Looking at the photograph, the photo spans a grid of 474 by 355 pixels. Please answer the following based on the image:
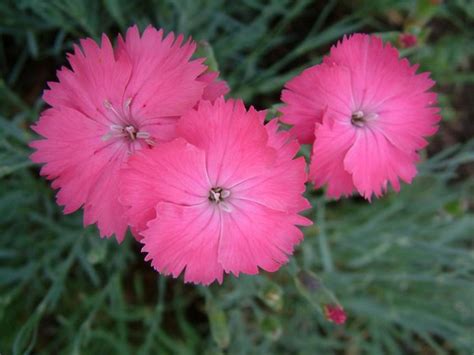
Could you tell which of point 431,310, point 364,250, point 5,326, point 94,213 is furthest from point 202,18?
point 431,310

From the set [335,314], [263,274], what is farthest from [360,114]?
[263,274]

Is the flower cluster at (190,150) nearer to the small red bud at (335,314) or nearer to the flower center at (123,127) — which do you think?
the flower center at (123,127)

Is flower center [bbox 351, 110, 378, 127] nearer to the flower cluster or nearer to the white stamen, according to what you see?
the flower cluster

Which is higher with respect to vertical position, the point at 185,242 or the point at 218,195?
the point at 218,195

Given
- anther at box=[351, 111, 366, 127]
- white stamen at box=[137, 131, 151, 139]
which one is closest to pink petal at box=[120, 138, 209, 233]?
white stamen at box=[137, 131, 151, 139]

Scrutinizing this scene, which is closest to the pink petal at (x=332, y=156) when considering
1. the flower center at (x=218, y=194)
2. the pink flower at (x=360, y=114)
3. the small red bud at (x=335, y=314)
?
the pink flower at (x=360, y=114)

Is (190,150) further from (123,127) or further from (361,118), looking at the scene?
(361,118)

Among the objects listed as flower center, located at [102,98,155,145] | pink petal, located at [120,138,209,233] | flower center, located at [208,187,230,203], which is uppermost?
flower center, located at [102,98,155,145]
